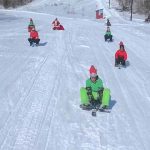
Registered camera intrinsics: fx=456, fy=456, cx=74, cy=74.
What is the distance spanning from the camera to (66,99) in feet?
47.2

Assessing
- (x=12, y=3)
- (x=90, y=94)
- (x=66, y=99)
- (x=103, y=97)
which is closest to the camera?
(x=103, y=97)

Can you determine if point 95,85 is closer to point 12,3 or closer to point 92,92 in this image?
point 92,92

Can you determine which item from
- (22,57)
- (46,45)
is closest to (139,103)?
(22,57)

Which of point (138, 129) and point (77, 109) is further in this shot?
point (77, 109)

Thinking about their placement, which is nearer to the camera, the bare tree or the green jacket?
the green jacket

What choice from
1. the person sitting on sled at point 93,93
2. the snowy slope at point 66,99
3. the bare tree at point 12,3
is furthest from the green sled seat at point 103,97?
the bare tree at point 12,3

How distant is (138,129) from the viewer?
11328 millimetres

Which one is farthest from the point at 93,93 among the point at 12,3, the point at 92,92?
the point at 12,3

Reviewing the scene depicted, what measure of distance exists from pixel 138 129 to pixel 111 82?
5.78m

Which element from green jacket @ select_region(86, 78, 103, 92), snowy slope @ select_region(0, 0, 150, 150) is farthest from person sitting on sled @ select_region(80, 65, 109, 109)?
snowy slope @ select_region(0, 0, 150, 150)

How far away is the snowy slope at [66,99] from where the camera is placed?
10578mm

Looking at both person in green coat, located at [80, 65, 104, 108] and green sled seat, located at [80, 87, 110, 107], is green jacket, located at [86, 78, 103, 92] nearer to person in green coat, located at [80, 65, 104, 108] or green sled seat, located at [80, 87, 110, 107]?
person in green coat, located at [80, 65, 104, 108]

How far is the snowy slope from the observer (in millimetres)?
10578

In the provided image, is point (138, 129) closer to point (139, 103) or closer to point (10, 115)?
point (139, 103)
